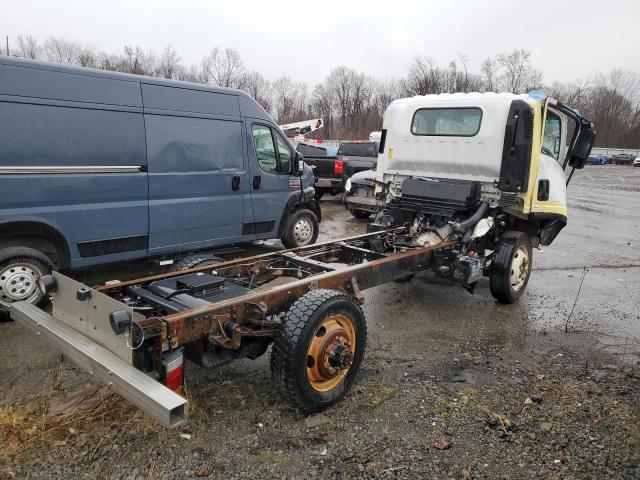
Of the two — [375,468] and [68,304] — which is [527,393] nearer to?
[375,468]

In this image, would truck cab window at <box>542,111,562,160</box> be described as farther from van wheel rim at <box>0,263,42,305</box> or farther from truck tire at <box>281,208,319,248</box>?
van wheel rim at <box>0,263,42,305</box>

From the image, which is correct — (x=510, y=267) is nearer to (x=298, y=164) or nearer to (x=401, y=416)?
(x=401, y=416)

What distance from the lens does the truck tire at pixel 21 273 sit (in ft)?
16.1

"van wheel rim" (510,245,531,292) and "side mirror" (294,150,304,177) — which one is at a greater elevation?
"side mirror" (294,150,304,177)

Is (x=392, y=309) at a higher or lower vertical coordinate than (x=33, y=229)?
lower

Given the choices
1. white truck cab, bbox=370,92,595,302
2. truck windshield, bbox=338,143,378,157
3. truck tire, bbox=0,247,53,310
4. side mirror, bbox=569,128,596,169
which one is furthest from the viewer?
truck windshield, bbox=338,143,378,157

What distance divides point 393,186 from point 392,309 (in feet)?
5.81

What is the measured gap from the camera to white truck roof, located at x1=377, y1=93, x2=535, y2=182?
576cm

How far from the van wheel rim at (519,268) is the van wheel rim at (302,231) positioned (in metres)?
3.54

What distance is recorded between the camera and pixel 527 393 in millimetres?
3883

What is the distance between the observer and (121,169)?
5.73 metres

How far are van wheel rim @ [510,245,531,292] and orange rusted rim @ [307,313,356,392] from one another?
3.22 meters

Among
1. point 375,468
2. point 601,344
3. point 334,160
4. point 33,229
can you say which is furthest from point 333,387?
point 334,160

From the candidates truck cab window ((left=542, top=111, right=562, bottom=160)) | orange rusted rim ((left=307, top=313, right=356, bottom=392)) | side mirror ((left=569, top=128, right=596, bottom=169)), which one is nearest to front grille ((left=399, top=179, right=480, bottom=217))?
truck cab window ((left=542, top=111, right=562, bottom=160))
